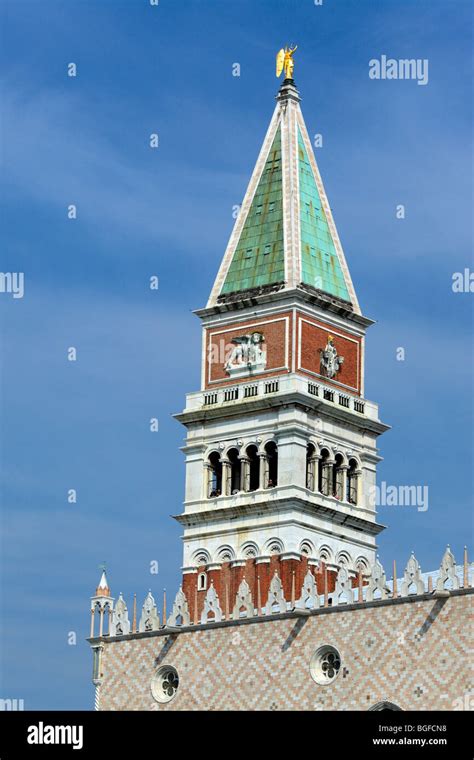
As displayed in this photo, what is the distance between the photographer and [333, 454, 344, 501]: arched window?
11212cm

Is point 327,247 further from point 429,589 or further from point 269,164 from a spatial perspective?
point 429,589

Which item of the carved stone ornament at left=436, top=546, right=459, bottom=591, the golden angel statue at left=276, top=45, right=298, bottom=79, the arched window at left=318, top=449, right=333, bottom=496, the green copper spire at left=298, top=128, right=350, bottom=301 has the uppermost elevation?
the golden angel statue at left=276, top=45, right=298, bottom=79

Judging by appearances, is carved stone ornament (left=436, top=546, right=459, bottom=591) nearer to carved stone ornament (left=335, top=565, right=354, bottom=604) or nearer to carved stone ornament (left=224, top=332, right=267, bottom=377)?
carved stone ornament (left=335, top=565, right=354, bottom=604)

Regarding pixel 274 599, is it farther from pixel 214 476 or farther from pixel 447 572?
pixel 214 476

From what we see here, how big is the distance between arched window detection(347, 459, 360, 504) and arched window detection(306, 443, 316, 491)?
130 inches

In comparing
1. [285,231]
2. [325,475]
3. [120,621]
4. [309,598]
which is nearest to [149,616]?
[120,621]

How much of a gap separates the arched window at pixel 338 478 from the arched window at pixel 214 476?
250 inches

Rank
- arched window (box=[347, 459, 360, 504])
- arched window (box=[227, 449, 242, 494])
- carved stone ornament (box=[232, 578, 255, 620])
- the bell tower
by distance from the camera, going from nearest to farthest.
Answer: carved stone ornament (box=[232, 578, 255, 620]) → the bell tower → arched window (box=[227, 449, 242, 494]) → arched window (box=[347, 459, 360, 504])

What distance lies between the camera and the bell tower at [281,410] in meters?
109

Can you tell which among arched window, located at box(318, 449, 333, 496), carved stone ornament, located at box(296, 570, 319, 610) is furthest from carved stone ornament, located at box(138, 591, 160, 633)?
arched window, located at box(318, 449, 333, 496)

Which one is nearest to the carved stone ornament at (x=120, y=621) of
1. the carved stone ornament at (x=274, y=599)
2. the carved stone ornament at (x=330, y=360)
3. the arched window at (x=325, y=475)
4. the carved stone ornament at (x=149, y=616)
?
the carved stone ornament at (x=149, y=616)

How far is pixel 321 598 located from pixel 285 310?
921 inches

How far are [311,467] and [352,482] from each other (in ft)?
12.5
